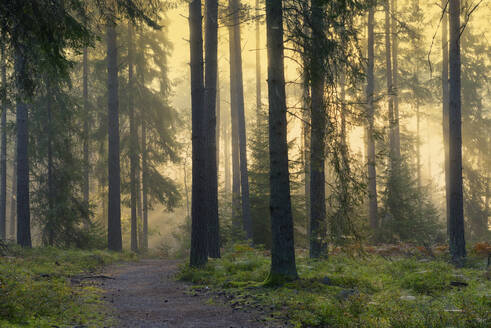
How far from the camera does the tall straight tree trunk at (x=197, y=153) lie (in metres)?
11.2

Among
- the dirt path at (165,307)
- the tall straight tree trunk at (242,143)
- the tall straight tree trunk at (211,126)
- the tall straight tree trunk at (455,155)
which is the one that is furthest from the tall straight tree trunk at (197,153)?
the tall straight tree trunk at (455,155)

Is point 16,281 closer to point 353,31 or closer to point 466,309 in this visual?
point 466,309

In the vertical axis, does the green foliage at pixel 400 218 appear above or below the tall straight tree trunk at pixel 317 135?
below

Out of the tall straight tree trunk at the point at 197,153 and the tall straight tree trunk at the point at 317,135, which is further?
the tall straight tree trunk at the point at 197,153

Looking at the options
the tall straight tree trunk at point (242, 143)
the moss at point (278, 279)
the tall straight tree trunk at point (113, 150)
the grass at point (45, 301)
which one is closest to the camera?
the grass at point (45, 301)

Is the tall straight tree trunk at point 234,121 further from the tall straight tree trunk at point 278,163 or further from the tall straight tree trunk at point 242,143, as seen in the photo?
the tall straight tree trunk at point 278,163

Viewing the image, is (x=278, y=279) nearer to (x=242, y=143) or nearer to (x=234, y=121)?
(x=242, y=143)

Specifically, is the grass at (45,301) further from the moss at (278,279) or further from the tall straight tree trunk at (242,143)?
the tall straight tree trunk at (242,143)

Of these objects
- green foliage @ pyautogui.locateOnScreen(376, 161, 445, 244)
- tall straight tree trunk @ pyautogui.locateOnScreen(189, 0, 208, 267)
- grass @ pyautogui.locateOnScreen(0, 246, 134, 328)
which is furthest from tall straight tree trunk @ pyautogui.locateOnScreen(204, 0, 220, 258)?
green foliage @ pyautogui.locateOnScreen(376, 161, 445, 244)

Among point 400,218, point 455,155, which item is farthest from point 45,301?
point 400,218

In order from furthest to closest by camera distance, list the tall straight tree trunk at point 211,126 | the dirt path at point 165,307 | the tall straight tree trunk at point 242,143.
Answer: the tall straight tree trunk at point 242,143 < the tall straight tree trunk at point 211,126 < the dirt path at point 165,307

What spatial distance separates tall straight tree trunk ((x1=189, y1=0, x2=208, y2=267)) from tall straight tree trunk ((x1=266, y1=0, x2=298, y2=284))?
330cm

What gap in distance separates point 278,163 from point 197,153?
3.51 m

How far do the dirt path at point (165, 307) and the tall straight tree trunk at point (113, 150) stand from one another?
7640mm
